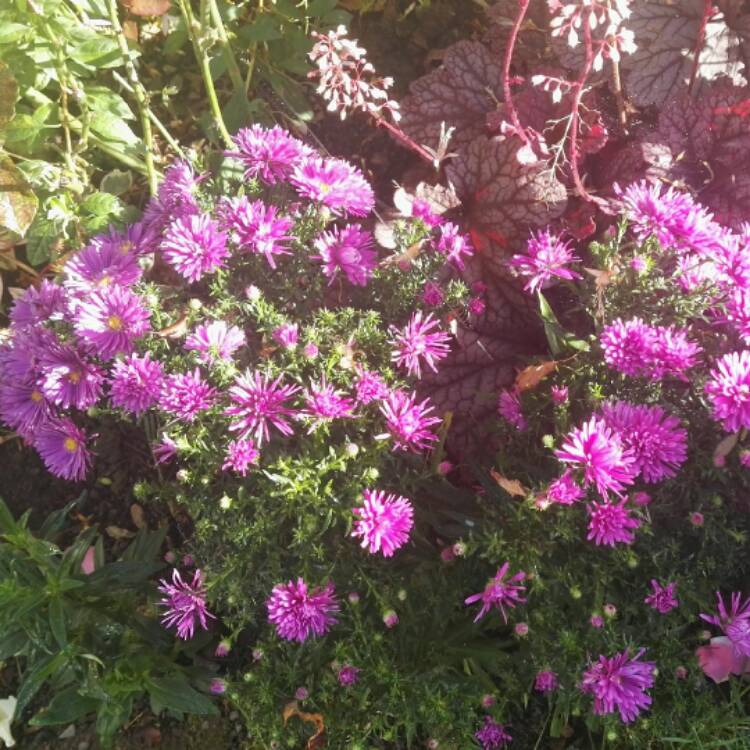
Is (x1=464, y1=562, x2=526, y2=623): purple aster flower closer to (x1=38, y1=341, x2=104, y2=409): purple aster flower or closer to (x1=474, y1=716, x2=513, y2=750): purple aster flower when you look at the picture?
(x1=474, y1=716, x2=513, y2=750): purple aster flower

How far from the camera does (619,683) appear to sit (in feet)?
4.49

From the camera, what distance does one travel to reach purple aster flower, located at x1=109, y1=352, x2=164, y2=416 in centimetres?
140

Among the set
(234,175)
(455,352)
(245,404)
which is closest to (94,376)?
(245,404)

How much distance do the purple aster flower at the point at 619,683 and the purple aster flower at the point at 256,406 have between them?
65 centimetres

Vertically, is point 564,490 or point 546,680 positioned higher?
point 564,490

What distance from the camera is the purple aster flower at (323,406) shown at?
4.53 feet

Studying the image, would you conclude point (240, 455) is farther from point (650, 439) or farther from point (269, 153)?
point (650, 439)

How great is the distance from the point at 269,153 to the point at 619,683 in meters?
1.11

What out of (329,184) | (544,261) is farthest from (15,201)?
(544,261)

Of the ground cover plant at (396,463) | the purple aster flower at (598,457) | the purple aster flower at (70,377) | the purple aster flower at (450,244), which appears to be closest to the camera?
the purple aster flower at (598,457)

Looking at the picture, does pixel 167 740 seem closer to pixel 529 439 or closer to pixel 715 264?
pixel 529 439

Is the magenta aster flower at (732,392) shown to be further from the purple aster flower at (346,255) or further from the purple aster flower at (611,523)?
the purple aster flower at (346,255)

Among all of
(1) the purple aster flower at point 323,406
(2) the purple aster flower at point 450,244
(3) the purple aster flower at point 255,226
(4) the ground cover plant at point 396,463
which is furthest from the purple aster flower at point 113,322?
(2) the purple aster flower at point 450,244

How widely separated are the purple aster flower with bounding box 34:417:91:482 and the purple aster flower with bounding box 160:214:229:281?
0.42 meters
